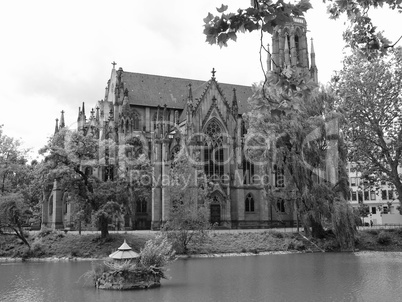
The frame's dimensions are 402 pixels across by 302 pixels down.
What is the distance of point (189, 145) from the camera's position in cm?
5409

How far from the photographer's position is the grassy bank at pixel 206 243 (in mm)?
40094

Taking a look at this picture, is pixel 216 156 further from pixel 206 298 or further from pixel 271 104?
pixel 271 104

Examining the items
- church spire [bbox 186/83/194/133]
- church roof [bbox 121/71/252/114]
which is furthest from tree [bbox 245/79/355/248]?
church roof [bbox 121/71/252/114]

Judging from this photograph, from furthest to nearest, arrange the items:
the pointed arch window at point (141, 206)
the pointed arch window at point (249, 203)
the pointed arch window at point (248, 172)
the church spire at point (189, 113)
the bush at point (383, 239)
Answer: the pointed arch window at point (248, 172), the pointed arch window at point (249, 203), the pointed arch window at point (141, 206), the church spire at point (189, 113), the bush at point (383, 239)

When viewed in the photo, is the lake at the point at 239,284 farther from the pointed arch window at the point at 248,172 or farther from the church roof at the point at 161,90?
the church roof at the point at 161,90

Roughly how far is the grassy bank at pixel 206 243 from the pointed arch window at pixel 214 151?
38.7 feet

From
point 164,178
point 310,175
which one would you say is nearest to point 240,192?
point 164,178

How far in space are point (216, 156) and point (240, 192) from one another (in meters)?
5.40

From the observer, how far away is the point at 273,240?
146ft

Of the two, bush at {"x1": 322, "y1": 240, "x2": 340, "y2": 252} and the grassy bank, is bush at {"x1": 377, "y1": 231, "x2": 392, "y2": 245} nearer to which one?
the grassy bank

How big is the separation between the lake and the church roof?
3487 centimetres

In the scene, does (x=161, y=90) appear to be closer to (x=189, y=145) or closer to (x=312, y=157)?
(x=189, y=145)

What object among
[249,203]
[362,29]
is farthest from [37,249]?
[362,29]

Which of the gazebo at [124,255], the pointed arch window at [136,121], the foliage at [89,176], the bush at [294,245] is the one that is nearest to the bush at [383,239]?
the bush at [294,245]
